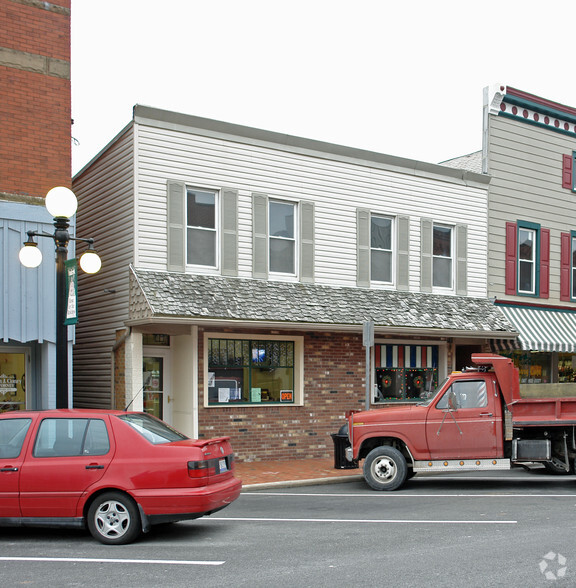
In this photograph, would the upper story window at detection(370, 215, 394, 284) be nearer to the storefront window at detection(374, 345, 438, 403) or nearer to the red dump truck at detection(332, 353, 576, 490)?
the storefront window at detection(374, 345, 438, 403)

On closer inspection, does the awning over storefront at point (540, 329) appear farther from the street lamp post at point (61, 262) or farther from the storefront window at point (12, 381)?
the street lamp post at point (61, 262)

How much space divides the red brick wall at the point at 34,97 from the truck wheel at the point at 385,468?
24.2 ft

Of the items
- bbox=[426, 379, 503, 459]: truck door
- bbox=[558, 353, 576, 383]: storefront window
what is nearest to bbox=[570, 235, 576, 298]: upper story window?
bbox=[558, 353, 576, 383]: storefront window

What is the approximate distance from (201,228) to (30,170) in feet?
11.8

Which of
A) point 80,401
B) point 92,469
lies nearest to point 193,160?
point 80,401

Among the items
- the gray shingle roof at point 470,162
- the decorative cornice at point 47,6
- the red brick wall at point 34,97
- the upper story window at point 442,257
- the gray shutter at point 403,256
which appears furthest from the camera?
the gray shingle roof at point 470,162

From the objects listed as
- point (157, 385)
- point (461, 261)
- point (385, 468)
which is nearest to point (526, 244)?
point (461, 261)

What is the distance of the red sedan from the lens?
803cm

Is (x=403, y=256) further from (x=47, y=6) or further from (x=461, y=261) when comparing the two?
(x=47, y=6)

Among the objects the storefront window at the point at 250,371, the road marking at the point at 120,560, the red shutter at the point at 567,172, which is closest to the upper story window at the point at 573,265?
the red shutter at the point at 567,172

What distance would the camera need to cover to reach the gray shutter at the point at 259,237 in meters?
16.3

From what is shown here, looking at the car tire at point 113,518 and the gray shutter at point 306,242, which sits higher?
the gray shutter at point 306,242

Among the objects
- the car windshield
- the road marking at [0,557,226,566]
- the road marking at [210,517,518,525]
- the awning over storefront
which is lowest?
the road marking at [210,517,518,525]

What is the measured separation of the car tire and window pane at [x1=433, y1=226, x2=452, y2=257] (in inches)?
506
